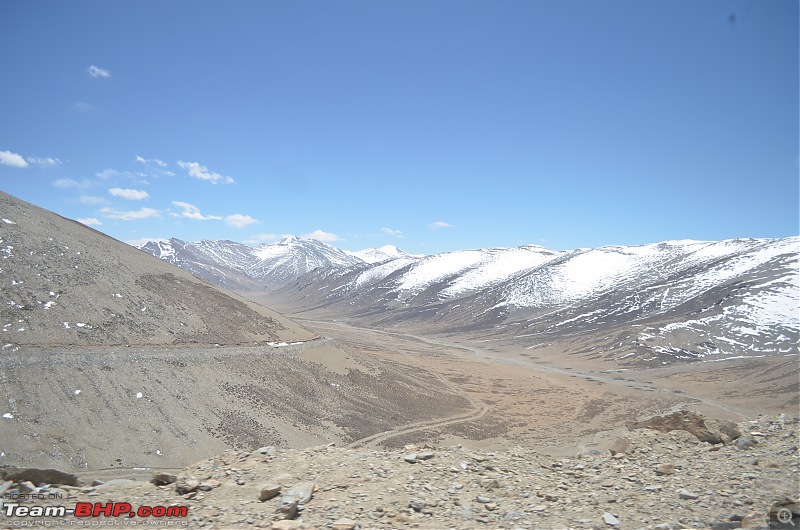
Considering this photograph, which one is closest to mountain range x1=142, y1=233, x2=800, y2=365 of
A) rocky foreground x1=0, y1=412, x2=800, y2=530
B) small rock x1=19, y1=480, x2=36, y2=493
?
rocky foreground x1=0, y1=412, x2=800, y2=530

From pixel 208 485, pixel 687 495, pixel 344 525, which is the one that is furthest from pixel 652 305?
pixel 208 485

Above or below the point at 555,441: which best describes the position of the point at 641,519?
above

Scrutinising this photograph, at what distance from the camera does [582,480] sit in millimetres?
12633

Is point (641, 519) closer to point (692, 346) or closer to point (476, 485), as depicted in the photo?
point (476, 485)

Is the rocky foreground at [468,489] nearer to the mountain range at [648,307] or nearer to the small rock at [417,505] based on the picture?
the small rock at [417,505]

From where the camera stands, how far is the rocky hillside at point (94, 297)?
35000mm

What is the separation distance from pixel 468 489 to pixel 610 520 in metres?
3.69

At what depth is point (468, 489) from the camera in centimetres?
1174

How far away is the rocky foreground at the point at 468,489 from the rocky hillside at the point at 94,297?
98.0 ft

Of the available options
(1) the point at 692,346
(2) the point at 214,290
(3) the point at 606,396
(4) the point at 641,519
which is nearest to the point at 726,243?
(1) the point at 692,346

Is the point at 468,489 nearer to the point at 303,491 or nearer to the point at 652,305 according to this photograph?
the point at 303,491

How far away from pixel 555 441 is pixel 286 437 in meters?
25.8

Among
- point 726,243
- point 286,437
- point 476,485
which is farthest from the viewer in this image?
point 726,243

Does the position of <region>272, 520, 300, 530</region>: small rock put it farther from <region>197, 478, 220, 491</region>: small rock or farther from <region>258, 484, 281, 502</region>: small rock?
<region>197, 478, 220, 491</region>: small rock
